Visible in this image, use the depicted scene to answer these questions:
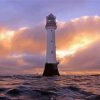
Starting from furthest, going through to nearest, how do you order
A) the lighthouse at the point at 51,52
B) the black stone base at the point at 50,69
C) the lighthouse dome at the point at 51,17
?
the lighthouse dome at the point at 51,17
the black stone base at the point at 50,69
the lighthouse at the point at 51,52

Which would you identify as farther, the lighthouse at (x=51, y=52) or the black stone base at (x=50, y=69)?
the black stone base at (x=50, y=69)

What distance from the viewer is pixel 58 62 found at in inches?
2354

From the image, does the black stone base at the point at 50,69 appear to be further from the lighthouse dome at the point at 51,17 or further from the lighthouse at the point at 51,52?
the lighthouse dome at the point at 51,17

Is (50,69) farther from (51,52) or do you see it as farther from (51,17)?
(51,17)

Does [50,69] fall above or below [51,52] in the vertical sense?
below

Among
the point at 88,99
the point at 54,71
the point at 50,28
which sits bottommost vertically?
the point at 88,99

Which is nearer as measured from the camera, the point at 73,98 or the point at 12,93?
the point at 73,98

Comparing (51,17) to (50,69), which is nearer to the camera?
(50,69)

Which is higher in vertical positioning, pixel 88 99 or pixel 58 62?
pixel 58 62

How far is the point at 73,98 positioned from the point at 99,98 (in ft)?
3.68

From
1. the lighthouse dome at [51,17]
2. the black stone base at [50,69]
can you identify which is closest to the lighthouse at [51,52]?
the black stone base at [50,69]

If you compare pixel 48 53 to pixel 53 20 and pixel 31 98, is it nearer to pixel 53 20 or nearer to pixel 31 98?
pixel 53 20

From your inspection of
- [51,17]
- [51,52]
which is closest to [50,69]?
[51,52]

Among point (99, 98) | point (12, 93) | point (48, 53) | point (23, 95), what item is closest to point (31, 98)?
point (23, 95)
